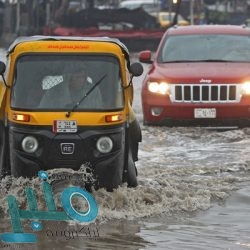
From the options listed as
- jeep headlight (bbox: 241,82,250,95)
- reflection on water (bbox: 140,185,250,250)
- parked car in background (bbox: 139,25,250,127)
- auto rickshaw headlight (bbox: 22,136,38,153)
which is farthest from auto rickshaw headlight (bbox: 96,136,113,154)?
jeep headlight (bbox: 241,82,250,95)

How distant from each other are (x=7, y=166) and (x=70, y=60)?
3.87ft

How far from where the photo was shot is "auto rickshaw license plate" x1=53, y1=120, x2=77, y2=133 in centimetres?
823

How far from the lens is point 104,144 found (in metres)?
8.35

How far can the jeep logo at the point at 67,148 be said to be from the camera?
27.0ft

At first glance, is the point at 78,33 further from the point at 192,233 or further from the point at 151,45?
the point at 192,233

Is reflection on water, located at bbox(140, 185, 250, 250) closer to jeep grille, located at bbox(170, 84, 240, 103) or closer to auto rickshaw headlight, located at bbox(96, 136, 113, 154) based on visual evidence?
auto rickshaw headlight, located at bbox(96, 136, 113, 154)

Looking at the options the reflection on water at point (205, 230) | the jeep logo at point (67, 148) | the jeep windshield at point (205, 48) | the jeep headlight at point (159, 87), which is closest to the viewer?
the reflection on water at point (205, 230)

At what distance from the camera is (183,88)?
14.2m

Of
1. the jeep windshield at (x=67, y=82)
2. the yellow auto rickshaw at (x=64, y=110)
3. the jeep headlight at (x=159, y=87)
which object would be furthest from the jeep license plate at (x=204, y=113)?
the jeep windshield at (x=67, y=82)

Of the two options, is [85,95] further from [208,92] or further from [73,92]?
[208,92]

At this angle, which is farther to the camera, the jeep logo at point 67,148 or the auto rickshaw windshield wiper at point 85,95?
the auto rickshaw windshield wiper at point 85,95

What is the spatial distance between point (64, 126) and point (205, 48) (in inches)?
297

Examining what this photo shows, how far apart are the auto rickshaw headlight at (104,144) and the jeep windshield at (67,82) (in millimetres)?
299

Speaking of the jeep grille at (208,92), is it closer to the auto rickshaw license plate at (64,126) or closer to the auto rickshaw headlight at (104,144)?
the auto rickshaw headlight at (104,144)
